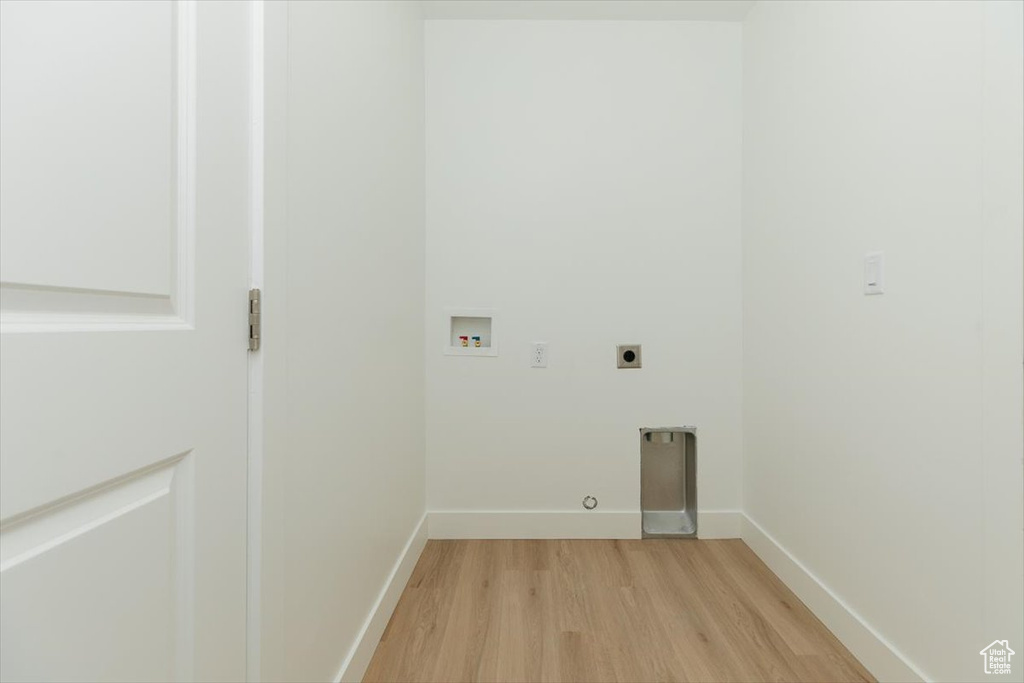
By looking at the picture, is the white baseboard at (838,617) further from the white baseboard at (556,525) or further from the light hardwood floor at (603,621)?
the white baseboard at (556,525)

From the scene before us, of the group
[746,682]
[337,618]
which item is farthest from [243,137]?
[746,682]

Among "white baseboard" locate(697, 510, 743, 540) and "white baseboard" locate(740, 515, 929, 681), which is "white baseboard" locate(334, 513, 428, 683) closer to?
"white baseboard" locate(697, 510, 743, 540)

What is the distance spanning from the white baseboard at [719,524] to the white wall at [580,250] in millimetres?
50

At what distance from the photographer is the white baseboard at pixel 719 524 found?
2.39 metres

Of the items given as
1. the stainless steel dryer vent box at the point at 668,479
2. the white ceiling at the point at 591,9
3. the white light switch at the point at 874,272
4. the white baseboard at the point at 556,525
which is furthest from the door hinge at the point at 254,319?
the white ceiling at the point at 591,9

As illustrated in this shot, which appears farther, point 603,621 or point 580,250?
point 580,250

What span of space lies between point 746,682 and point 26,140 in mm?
1896

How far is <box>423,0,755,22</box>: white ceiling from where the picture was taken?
7.43ft

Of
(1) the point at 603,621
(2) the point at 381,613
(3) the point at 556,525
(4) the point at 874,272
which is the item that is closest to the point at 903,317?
(4) the point at 874,272

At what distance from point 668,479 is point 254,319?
7.09ft

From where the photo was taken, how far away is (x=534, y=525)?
2.40m

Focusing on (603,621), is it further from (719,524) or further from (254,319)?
(254,319)

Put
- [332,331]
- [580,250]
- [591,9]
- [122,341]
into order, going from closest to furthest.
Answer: [122,341]
[332,331]
[591,9]
[580,250]

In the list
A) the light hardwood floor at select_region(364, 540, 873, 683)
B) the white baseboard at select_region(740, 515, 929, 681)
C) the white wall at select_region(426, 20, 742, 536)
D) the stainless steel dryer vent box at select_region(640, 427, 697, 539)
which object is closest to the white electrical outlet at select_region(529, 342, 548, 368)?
the white wall at select_region(426, 20, 742, 536)
